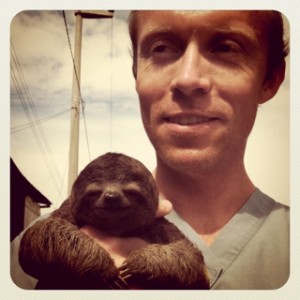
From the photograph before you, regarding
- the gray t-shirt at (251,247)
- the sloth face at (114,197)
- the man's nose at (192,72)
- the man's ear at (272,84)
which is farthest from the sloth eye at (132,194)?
the man's ear at (272,84)

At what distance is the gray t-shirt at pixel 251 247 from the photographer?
1.57 metres

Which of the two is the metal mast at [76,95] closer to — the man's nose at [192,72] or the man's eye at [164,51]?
the man's eye at [164,51]

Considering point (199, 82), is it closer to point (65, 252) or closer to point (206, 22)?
point (206, 22)

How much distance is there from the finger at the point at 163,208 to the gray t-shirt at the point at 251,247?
0.03m

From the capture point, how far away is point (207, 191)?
5.30ft

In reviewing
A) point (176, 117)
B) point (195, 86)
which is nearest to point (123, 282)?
point (176, 117)

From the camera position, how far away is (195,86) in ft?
5.13

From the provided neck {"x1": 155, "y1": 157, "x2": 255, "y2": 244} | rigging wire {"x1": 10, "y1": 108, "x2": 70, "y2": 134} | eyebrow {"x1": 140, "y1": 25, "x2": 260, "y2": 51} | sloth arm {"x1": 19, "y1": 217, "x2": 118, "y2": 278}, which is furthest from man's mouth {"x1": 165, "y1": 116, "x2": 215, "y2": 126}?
sloth arm {"x1": 19, "y1": 217, "x2": 118, "y2": 278}

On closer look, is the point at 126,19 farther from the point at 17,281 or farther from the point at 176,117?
the point at 17,281

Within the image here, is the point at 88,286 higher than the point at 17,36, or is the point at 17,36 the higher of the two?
the point at 17,36

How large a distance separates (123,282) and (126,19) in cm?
91

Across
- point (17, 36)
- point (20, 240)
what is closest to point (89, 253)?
point (20, 240)
